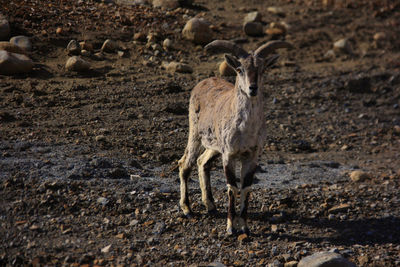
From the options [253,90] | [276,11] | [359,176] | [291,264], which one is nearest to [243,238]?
[291,264]

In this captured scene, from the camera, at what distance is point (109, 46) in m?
16.0

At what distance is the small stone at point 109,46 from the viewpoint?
16.0m

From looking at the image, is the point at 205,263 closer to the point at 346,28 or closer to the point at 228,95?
the point at 228,95

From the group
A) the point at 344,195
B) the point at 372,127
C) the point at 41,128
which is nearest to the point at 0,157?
the point at 41,128

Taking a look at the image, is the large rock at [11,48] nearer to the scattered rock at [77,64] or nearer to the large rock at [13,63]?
the large rock at [13,63]

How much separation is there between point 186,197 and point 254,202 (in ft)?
4.36

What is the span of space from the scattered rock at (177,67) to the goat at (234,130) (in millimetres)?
5961

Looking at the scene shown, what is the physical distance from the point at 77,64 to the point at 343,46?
9.27 m

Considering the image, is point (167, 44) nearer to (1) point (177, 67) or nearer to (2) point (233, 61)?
(1) point (177, 67)

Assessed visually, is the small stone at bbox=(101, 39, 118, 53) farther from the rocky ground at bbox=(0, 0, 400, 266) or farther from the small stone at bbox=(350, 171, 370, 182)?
the small stone at bbox=(350, 171, 370, 182)

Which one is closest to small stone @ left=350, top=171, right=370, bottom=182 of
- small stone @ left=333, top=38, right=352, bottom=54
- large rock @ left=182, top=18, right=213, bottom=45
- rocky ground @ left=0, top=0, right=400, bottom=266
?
rocky ground @ left=0, top=0, right=400, bottom=266

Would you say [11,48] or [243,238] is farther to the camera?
[11,48]

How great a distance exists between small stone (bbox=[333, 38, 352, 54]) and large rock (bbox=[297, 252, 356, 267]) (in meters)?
12.4

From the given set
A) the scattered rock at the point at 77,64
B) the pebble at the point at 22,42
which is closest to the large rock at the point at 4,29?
the pebble at the point at 22,42
